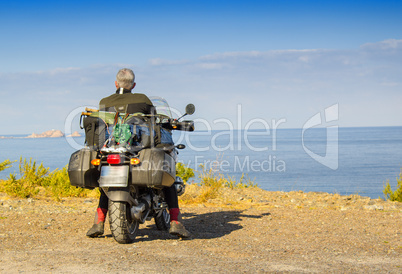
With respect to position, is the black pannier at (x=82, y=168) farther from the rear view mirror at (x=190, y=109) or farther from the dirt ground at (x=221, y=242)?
the rear view mirror at (x=190, y=109)

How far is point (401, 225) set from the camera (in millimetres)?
7727

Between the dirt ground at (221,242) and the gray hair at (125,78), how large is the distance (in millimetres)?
2183

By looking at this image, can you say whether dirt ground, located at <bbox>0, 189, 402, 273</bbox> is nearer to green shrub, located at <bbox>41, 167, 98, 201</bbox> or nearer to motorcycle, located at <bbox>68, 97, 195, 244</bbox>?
motorcycle, located at <bbox>68, 97, 195, 244</bbox>

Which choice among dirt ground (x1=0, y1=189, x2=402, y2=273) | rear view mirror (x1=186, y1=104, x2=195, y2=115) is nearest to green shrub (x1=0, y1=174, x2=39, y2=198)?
dirt ground (x1=0, y1=189, x2=402, y2=273)

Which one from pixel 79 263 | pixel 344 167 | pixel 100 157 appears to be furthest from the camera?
pixel 344 167

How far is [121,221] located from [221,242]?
4.90 feet

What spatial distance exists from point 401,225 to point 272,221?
2.15 m

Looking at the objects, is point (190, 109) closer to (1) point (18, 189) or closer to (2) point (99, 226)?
(2) point (99, 226)

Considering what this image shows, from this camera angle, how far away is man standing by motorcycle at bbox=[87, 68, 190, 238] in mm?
6137

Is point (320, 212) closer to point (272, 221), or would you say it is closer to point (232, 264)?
point (272, 221)

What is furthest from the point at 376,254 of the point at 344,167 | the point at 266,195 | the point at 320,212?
the point at 344,167

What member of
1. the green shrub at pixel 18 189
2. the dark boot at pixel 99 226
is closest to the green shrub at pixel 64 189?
the green shrub at pixel 18 189

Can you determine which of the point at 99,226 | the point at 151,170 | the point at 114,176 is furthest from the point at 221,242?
the point at 114,176

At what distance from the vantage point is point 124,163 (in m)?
5.73
